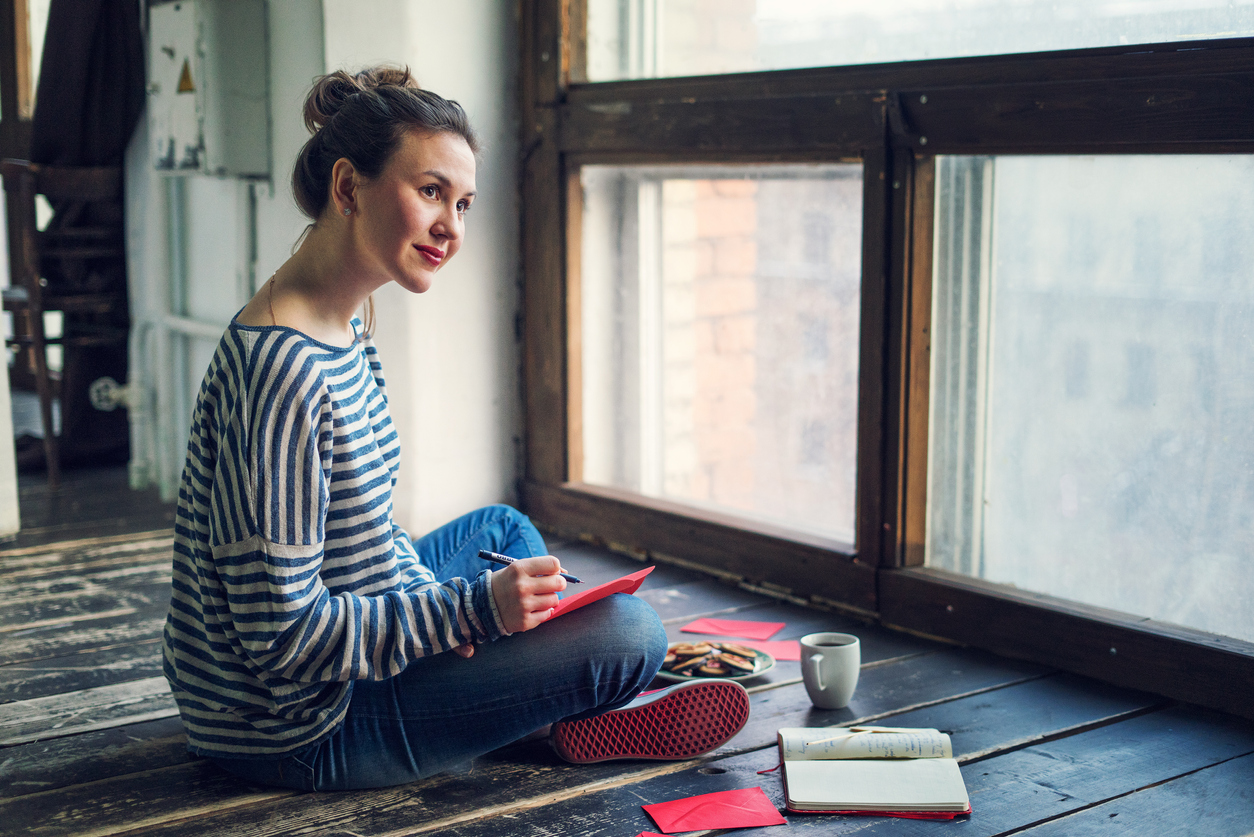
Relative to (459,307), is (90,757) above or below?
below

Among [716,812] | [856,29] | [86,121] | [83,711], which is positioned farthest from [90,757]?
[86,121]

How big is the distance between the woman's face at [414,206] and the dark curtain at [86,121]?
274 cm

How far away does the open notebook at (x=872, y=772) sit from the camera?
1.73m

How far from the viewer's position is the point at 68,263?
4023 millimetres

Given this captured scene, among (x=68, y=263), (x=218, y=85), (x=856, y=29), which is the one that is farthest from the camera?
(x=68, y=263)

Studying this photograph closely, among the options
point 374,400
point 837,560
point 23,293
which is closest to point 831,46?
point 837,560

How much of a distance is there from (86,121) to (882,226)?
9.07 ft

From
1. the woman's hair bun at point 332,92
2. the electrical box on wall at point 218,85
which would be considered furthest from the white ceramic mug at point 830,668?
the electrical box on wall at point 218,85

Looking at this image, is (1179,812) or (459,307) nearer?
(1179,812)

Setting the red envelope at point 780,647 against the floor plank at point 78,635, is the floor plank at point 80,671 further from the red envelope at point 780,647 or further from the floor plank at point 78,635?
the red envelope at point 780,647

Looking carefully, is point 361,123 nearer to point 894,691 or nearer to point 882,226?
point 882,226

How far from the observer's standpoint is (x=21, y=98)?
508 centimetres

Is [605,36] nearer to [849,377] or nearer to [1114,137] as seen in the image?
[849,377]

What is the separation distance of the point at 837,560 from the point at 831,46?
A: 1098 millimetres
